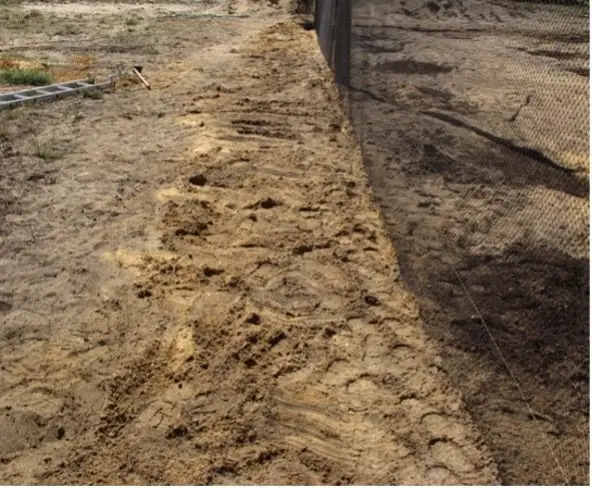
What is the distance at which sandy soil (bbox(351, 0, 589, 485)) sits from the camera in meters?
3.30

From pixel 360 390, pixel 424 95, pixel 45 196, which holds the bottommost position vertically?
pixel 360 390

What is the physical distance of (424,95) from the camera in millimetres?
6980

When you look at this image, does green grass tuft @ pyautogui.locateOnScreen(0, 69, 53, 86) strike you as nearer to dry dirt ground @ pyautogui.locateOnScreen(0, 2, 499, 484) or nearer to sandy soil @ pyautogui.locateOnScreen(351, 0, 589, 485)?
dry dirt ground @ pyautogui.locateOnScreen(0, 2, 499, 484)

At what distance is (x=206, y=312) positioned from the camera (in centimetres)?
393

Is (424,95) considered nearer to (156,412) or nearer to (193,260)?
(193,260)

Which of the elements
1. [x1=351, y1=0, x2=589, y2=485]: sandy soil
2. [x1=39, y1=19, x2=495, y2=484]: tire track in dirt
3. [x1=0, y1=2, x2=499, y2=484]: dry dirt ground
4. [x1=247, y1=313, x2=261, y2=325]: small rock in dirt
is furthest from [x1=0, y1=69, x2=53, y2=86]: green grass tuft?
[x1=247, y1=313, x2=261, y2=325]: small rock in dirt

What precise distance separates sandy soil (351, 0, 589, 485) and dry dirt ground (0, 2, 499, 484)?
0.19 m

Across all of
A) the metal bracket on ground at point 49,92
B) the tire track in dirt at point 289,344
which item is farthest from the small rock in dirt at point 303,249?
the metal bracket on ground at point 49,92

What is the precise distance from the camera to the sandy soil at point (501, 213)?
3297 mm

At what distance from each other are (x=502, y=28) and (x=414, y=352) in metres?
8.65

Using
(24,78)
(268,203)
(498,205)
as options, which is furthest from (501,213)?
(24,78)

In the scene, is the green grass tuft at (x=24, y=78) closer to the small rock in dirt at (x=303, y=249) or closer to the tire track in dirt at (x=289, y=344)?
the tire track in dirt at (x=289, y=344)

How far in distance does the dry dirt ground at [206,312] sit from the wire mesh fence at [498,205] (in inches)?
7.8

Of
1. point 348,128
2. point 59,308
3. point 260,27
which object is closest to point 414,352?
point 59,308
